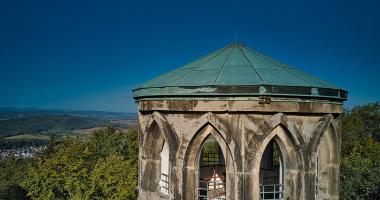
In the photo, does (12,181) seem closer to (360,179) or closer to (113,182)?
(113,182)

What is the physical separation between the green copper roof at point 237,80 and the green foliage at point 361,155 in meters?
22.2

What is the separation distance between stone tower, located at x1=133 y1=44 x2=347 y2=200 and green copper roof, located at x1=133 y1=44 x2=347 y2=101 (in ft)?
0.06

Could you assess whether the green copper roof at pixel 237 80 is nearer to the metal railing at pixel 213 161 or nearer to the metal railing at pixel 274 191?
the metal railing at pixel 274 191

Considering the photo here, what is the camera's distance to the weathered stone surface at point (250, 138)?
23.8ft

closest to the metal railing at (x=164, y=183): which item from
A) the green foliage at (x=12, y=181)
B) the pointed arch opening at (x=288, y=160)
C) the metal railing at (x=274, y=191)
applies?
the metal railing at (x=274, y=191)

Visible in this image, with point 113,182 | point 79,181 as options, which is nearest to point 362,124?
point 113,182

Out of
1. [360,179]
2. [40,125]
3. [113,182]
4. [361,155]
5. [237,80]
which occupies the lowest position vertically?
[40,125]

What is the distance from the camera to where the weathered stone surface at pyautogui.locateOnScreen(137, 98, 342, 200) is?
7.25 m

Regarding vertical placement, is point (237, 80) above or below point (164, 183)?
above

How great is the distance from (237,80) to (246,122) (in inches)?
30.3

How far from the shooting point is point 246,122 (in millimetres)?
7270

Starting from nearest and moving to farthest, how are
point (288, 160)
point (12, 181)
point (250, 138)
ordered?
1. point (250, 138)
2. point (288, 160)
3. point (12, 181)

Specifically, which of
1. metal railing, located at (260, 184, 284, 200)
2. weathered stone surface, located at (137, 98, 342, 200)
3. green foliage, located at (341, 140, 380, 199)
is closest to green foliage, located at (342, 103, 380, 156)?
green foliage, located at (341, 140, 380, 199)

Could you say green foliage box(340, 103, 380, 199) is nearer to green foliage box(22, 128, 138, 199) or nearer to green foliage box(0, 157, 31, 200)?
green foliage box(22, 128, 138, 199)
